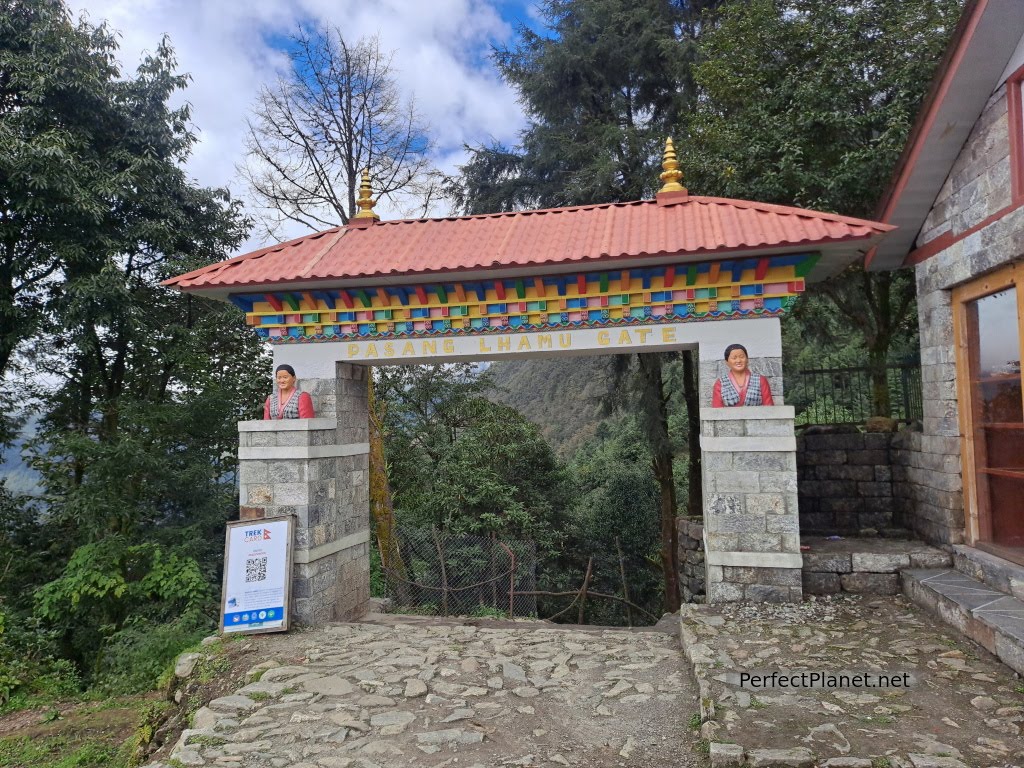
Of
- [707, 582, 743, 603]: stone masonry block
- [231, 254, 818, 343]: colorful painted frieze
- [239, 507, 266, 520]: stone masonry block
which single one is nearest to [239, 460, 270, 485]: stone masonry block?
[239, 507, 266, 520]: stone masonry block

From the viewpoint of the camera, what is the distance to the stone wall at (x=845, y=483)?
309 inches

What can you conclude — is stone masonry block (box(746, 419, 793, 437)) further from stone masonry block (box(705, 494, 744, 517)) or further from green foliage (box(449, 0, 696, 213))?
green foliage (box(449, 0, 696, 213))

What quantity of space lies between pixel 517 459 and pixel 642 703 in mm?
9704

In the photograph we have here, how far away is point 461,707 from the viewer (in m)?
4.39

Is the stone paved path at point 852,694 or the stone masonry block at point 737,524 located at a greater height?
the stone masonry block at point 737,524

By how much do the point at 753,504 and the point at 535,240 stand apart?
3.39 metres

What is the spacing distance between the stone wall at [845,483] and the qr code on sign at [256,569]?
646 cm

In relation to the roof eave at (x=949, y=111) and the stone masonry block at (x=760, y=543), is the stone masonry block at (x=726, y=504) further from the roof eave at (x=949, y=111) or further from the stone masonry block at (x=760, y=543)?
the roof eave at (x=949, y=111)

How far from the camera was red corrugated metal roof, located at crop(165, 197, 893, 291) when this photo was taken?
5672 mm

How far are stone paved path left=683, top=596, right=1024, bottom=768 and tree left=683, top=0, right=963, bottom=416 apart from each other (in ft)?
15.1

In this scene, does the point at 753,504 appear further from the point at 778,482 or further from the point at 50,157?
the point at 50,157

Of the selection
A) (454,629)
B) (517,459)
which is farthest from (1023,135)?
(517,459)

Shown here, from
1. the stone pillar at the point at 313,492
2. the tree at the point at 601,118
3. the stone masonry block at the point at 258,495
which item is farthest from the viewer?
the tree at the point at 601,118

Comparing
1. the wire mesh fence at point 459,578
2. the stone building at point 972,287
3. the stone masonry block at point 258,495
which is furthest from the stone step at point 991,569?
the stone masonry block at point 258,495
